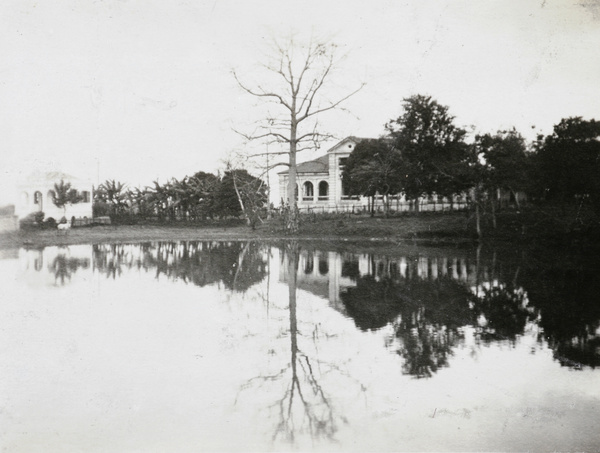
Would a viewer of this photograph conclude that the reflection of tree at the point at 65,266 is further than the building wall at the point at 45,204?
No

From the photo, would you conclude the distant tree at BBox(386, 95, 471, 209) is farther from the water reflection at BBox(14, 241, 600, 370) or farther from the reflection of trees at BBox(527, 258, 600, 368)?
the reflection of trees at BBox(527, 258, 600, 368)

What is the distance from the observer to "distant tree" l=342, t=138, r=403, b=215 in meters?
25.6

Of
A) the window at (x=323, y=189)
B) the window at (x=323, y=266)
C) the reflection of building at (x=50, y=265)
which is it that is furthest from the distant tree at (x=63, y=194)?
the window at (x=323, y=266)

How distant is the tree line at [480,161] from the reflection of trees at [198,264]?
8994mm

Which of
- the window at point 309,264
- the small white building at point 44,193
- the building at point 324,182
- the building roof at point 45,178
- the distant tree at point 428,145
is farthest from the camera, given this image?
the building at point 324,182

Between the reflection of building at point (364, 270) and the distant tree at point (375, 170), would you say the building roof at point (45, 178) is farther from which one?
the reflection of building at point (364, 270)

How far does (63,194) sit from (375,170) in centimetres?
1805

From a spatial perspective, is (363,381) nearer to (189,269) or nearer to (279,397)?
(279,397)

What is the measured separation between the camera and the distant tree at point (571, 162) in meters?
14.0

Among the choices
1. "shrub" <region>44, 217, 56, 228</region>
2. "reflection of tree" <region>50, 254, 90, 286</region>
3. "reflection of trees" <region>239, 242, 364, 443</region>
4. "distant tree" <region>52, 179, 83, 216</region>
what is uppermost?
"distant tree" <region>52, 179, 83, 216</region>

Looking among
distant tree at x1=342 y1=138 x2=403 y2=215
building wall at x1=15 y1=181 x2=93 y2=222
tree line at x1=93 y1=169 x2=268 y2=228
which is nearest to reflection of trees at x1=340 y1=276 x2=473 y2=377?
distant tree at x1=342 y1=138 x2=403 y2=215

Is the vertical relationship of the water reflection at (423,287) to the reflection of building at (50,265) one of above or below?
below

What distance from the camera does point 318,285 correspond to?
893 cm

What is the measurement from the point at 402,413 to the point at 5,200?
9114 millimetres
